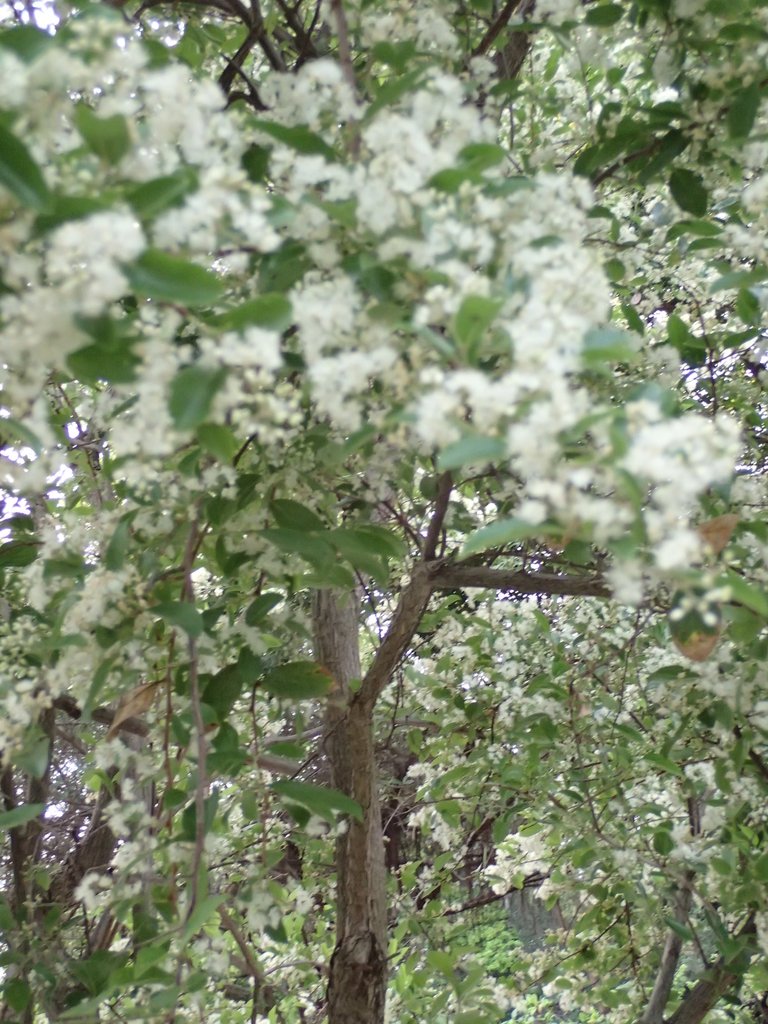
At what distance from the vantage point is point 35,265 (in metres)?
0.83

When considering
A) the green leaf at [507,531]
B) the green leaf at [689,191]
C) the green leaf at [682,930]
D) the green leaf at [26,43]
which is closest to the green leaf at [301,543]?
the green leaf at [507,531]

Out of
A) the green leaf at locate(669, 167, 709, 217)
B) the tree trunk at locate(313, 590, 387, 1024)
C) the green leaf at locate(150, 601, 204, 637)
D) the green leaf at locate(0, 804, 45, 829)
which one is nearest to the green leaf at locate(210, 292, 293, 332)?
the green leaf at locate(150, 601, 204, 637)

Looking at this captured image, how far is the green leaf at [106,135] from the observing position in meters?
0.82

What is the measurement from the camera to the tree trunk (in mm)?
1953

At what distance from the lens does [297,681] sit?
150 cm

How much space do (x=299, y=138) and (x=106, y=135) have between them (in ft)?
0.98

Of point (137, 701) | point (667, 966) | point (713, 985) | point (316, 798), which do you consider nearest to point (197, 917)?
point (316, 798)

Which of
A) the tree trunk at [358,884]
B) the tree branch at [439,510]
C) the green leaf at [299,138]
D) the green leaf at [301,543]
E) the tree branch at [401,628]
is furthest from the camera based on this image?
the tree trunk at [358,884]

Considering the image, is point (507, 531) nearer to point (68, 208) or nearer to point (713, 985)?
point (68, 208)

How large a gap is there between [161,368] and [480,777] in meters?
1.92

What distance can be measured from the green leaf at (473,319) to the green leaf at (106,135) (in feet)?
1.07

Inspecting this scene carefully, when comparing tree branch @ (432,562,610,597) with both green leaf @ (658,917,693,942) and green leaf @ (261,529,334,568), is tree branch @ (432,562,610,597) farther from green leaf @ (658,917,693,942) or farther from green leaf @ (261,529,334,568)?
green leaf @ (658,917,693,942)

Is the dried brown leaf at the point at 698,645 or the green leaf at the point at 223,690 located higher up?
the dried brown leaf at the point at 698,645

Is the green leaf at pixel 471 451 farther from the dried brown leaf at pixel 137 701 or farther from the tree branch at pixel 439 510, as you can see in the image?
the dried brown leaf at pixel 137 701
